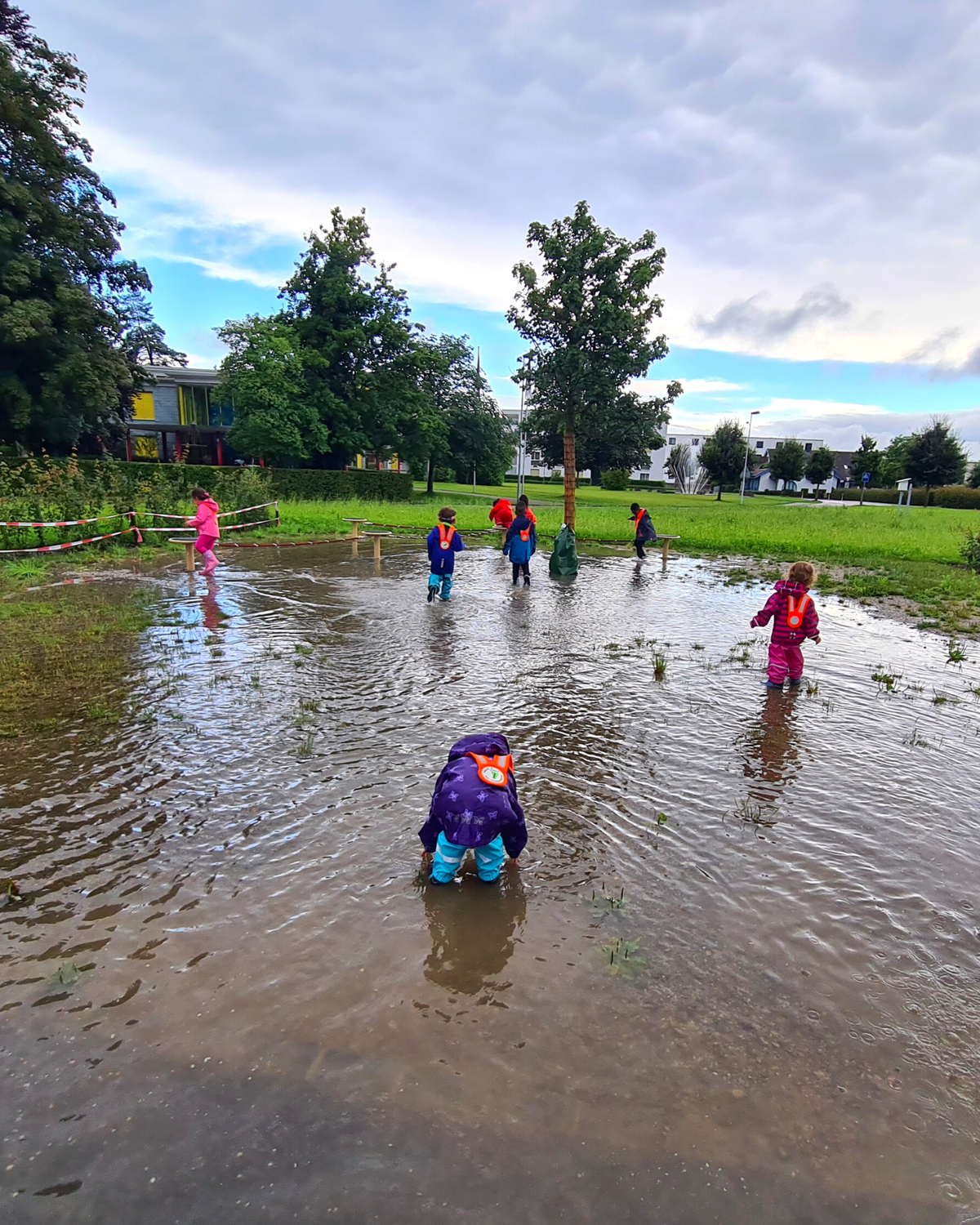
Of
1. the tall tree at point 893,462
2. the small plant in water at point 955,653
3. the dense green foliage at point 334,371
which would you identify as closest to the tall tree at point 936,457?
the tall tree at point 893,462

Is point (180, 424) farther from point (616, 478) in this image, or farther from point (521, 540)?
point (616, 478)

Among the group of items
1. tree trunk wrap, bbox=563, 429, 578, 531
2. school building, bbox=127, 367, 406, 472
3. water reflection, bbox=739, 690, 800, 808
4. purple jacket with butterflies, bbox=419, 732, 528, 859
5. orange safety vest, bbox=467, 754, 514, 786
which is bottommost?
water reflection, bbox=739, 690, 800, 808

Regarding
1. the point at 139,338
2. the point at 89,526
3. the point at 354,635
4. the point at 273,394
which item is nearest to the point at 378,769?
the point at 354,635

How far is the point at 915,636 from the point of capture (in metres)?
10.8

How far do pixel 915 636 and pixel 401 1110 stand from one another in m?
10.8

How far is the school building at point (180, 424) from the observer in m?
43.1

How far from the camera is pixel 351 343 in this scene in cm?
3803

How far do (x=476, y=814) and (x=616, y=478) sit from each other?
7122 centimetres

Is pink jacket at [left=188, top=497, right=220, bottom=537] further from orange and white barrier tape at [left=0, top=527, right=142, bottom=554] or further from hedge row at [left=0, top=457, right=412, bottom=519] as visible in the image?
hedge row at [left=0, top=457, right=412, bottom=519]

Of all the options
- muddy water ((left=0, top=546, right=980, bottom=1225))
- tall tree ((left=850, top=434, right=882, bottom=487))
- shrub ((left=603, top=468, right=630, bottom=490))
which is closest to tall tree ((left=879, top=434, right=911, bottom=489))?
tall tree ((left=850, top=434, right=882, bottom=487))

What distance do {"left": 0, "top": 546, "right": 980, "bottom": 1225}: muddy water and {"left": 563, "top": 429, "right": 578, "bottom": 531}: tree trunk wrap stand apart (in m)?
16.2

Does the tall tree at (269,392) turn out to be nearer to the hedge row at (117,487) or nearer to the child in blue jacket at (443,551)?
the hedge row at (117,487)

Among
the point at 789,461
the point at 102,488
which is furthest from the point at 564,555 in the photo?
the point at 789,461

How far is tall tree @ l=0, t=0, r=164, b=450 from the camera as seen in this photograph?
25.0 metres
